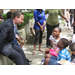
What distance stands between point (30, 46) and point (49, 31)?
1.19 m

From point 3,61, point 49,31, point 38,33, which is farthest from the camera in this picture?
point 49,31

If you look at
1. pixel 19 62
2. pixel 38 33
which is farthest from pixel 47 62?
pixel 38 33

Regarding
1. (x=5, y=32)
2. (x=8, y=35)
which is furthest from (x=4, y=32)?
(x=8, y=35)

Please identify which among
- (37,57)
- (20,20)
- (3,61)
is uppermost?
(20,20)

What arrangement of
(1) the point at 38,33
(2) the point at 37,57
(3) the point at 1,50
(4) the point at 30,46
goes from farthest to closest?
(4) the point at 30,46 < (1) the point at 38,33 < (2) the point at 37,57 < (3) the point at 1,50

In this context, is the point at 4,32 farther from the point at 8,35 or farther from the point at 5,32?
the point at 8,35

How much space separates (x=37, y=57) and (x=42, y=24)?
1262mm

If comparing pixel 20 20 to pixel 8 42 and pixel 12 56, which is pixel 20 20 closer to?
pixel 8 42

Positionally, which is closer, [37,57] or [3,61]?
[3,61]

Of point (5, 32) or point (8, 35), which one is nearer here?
point (5, 32)

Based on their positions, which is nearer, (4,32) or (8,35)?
(4,32)

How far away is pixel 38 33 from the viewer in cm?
531

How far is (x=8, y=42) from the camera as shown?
332 centimetres

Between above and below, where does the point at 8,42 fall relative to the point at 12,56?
above
